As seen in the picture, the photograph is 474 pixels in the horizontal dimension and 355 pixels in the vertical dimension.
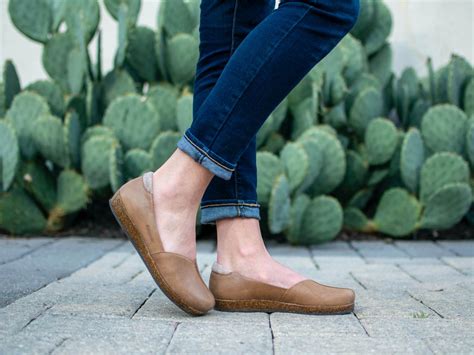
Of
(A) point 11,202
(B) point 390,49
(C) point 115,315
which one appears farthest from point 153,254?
(B) point 390,49

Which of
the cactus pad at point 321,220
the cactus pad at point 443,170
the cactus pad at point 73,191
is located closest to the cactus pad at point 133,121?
the cactus pad at point 73,191

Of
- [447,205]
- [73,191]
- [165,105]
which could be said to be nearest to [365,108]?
[447,205]

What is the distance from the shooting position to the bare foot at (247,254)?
154 centimetres

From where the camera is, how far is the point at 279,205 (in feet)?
9.29

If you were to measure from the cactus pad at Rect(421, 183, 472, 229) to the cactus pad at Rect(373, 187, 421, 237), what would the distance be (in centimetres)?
6

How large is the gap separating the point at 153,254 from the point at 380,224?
192 cm

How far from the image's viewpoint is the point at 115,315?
4.68 feet

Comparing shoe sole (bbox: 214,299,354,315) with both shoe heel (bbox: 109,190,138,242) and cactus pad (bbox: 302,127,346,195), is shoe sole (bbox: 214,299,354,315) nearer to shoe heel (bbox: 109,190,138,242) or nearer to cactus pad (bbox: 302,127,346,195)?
shoe heel (bbox: 109,190,138,242)

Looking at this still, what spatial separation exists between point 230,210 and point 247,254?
10cm

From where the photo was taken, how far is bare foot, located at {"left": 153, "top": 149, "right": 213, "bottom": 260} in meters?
1.43

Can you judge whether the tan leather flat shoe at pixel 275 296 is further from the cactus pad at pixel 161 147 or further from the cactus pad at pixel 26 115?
the cactus pad at pixel 26 115

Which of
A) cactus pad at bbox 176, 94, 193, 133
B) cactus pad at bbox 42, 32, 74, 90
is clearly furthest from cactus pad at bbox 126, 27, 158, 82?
cactus pad at bbox 176, 94, 193, 133

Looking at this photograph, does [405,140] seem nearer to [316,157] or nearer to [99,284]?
[316,157]

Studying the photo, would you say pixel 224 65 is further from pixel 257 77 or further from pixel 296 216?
pixel 296 216
